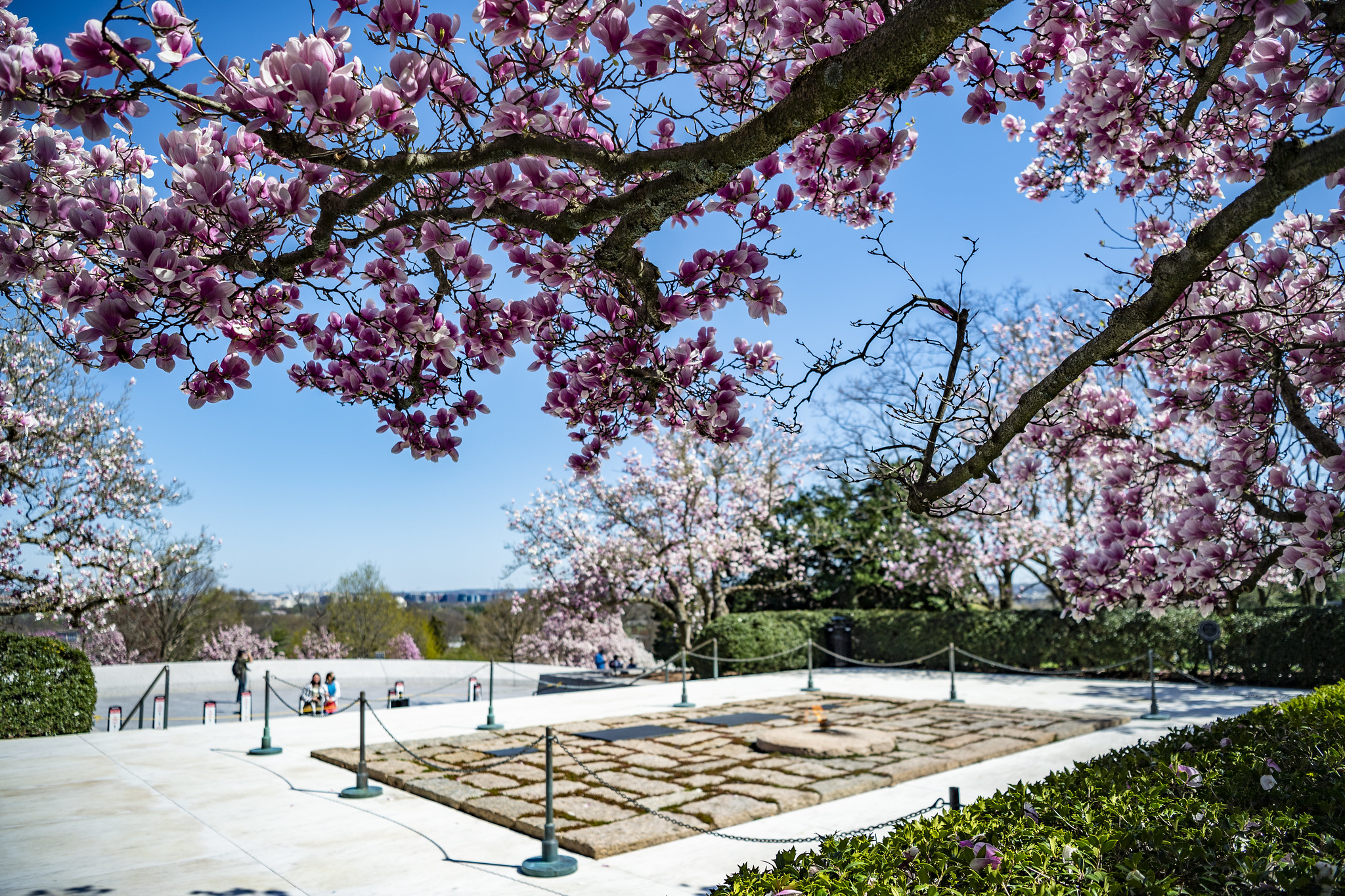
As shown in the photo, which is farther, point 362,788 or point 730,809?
point 362,788

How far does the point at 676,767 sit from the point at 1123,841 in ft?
16.8

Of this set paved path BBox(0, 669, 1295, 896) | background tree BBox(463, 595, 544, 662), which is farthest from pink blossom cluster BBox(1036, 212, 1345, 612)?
background tree BBox(463, 595, 544, 662)

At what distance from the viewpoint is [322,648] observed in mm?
31375

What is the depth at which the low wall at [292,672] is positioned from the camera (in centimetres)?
1920

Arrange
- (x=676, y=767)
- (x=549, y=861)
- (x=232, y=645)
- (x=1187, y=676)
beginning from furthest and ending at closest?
(x=232, y=645)
(x=1187, y=676)
(x=676, y=767)
(x=549, y=861)

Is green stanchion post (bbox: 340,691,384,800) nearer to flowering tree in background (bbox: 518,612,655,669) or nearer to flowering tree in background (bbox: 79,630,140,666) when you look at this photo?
flowering tree in background (bbox: 518,612,655,669)

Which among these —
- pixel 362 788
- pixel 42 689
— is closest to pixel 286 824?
pixel 362 788

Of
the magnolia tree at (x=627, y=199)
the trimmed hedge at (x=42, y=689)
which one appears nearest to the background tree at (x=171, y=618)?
the trimmed hedge at (x=42, y=689)

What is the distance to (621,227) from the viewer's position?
3.18m

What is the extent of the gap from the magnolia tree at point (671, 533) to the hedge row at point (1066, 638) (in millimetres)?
1795

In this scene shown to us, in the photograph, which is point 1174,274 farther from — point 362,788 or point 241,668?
point 241,668

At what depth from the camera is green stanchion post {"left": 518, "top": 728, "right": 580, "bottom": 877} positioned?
4.87m

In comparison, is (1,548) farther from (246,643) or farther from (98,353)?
(246,643)

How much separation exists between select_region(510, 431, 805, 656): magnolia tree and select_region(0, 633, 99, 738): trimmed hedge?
10668 mm
